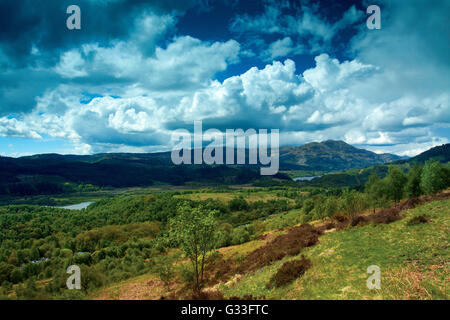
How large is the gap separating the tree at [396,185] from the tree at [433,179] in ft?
25.1

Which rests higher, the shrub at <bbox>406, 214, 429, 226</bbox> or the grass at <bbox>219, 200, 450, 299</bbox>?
the shrub at <bbox>406, 214, 429, 226</bbox>

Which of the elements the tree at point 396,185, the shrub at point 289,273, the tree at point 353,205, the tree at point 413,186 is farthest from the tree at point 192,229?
the tree at point 413,186

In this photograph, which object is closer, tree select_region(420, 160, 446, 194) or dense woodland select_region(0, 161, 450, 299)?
dense woodland select_region(0, 161, 450, 299)

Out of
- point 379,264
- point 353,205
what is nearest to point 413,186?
point 353,205

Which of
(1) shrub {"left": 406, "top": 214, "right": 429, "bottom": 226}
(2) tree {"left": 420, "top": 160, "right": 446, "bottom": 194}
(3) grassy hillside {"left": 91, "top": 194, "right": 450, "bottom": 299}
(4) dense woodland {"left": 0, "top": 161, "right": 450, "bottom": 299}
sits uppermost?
(2) tree {"left": 420, "top": 160, "right": 446, "bottom": 194}

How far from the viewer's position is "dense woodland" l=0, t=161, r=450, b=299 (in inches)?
1432

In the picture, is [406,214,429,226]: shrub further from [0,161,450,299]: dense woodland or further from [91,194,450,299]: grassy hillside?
[0,161,450,299]: dense woodland

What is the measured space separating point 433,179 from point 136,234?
135229 mm

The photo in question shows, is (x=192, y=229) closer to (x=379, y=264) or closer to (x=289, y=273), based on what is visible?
(x=289, y=273)

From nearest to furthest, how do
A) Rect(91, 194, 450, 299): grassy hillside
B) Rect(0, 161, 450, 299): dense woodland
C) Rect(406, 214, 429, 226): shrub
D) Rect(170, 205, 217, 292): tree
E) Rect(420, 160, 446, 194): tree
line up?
Rect(91, 194, 450, 299): grassy hillside, Rect(406, 214, 429, 226): shrub, Rect(170, 205, 217, 292): tree, Rect(0, 161, 450, 299): dense woodland, Rect(420, 160, 446, 194): tree

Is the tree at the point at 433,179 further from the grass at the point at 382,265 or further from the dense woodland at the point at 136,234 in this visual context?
the grass at the point at 382,265

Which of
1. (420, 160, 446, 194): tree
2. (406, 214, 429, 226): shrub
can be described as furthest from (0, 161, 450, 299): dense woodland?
(406, 214, 429, 226): shrub

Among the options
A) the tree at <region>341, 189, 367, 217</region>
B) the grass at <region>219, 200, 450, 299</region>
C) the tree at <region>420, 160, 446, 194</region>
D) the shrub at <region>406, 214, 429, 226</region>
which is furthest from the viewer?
the tree at <region>420, 160, 446, 194</region>
